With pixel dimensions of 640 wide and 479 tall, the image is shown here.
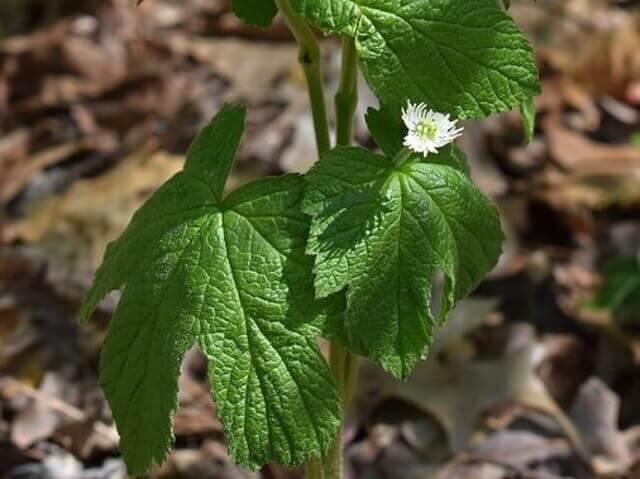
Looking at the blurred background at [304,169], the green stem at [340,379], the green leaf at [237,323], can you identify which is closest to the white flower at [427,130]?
the green leaf at [237,323]

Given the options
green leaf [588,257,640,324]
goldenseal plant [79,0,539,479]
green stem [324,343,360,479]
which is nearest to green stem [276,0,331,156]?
goldenseal plant [79,0,539,479]

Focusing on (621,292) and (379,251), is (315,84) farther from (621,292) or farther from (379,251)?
(621,292)

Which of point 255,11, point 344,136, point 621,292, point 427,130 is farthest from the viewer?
point 621,292

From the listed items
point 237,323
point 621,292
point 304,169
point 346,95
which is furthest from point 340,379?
point 304,169

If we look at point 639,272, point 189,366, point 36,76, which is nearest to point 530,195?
point 639,272

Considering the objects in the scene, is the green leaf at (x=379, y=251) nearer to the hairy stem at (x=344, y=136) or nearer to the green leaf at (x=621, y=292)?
the hairy stem at (x=344, y=136)

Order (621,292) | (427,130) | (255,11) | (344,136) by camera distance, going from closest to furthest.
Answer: (427,130)
(255,11)
(344,136)
(621,292)

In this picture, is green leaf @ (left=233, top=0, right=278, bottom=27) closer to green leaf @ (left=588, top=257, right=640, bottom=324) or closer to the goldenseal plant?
the goldenseal plant
